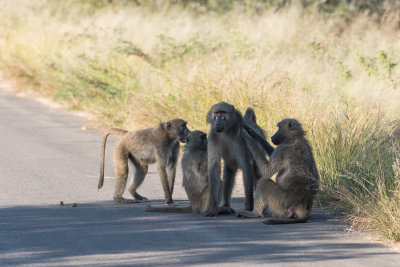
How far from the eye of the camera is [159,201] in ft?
27.3

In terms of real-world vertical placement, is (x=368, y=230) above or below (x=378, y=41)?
below

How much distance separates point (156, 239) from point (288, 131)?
68.1 inches

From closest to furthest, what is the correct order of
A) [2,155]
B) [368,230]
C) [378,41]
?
[368,230], [2,155], [378,41]

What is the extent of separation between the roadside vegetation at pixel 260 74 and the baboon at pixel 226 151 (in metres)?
0.93

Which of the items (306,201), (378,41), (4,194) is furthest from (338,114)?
(378,41)

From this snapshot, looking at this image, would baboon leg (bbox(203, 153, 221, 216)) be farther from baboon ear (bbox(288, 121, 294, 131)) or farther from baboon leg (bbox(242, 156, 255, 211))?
baboon ear (bbox(288, 121, 294, 131))

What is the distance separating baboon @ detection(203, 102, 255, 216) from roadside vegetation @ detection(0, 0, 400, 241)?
93 cm

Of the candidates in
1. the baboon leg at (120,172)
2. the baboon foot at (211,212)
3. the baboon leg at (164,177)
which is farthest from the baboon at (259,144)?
the baboon leg at (120,172)

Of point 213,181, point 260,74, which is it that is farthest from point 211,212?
point 260,74

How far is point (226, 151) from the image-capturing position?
7648 mm

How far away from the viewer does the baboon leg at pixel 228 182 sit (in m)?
7.74

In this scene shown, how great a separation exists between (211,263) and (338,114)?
3908 millimetres

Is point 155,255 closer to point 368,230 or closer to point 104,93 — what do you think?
point 368,230

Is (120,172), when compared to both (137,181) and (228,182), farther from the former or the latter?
(228,182)
